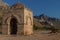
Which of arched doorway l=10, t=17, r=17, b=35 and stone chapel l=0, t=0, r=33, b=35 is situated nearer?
stone chapel l=0, t=0, r=33, b=35

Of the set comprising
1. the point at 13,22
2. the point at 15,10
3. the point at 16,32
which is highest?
the point at 15,10

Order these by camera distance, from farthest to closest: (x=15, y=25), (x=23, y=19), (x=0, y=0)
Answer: (x=0, y=0) → (x=15, y=25) → (x=23, y=19)

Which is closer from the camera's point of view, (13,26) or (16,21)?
(16,21)

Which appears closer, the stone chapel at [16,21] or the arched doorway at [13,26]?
the stone chapel at [16,21]

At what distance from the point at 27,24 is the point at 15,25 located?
195cm

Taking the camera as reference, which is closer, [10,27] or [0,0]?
[10,27]

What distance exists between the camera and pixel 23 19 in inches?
917

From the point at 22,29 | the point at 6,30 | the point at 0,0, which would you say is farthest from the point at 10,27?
the point at 0,0

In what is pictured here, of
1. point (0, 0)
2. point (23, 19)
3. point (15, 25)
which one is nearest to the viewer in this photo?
point (23, 19)

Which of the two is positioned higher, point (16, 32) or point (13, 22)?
point (13, 22)

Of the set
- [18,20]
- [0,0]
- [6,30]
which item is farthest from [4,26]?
[0,0]

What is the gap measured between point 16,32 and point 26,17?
8.90ft

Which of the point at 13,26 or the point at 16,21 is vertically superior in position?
the point at 16,21

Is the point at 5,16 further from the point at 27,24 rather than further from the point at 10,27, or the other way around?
the point at 27,24
